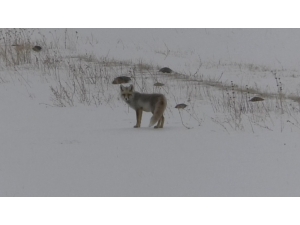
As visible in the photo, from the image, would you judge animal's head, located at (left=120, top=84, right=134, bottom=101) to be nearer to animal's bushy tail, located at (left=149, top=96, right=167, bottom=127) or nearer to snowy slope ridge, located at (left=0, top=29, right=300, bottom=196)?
snowy slope ridge, located at (left=0, top=29, right=300, bottom=196)

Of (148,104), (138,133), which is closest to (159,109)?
(148,104)

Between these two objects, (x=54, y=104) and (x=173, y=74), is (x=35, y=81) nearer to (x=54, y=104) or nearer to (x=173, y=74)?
(x=54, y=104)

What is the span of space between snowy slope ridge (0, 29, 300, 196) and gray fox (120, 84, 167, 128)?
248 millimetres

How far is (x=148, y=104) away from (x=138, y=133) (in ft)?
2.12

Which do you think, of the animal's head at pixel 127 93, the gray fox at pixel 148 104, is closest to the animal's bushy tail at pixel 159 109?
the gray fox at pixel 148 104

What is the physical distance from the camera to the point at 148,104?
7770mm

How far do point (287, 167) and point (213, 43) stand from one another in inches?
625

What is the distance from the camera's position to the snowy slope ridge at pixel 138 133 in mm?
5324

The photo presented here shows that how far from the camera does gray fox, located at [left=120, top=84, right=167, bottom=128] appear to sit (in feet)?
24.9

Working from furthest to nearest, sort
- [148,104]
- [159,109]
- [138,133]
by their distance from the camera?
[148,104] → [159,109] → [138,133]

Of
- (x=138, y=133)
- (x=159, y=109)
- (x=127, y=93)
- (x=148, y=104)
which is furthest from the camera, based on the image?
(x=127, y=93)

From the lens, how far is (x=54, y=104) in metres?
9.30

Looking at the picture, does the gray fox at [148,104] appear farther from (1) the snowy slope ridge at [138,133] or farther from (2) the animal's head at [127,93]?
(1) the snowy slope ridge at [138,133]

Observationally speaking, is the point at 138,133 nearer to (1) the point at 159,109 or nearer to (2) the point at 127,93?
(1) the point at 159,109
